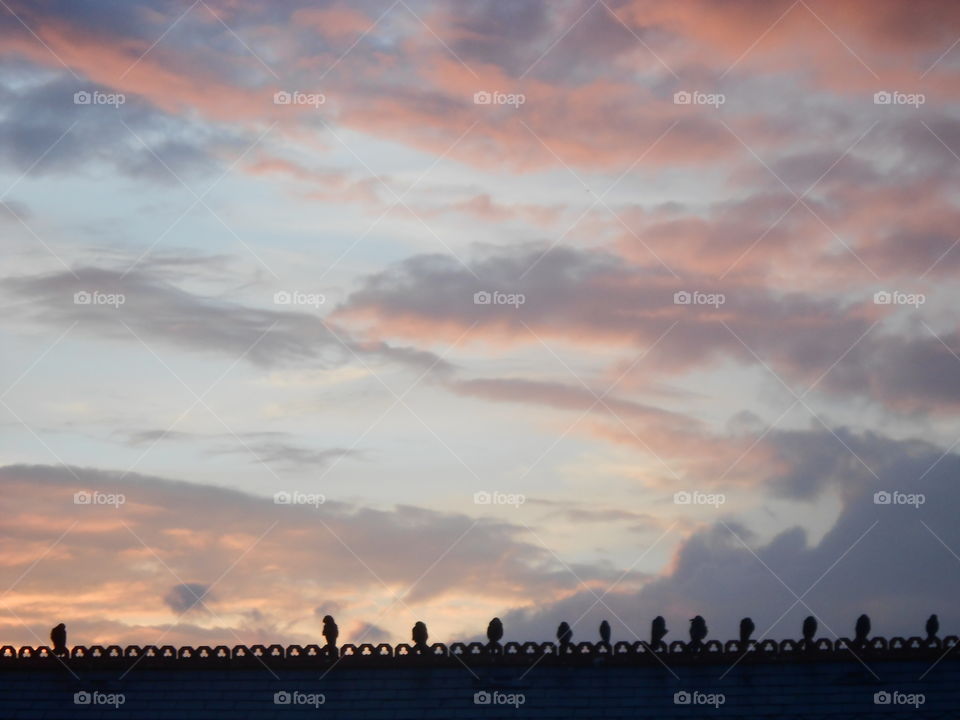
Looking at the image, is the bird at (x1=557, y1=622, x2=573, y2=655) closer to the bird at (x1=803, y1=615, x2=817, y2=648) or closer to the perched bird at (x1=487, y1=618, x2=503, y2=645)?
the perched bird at (x1=487, y1=618, x2=503, y2=645)

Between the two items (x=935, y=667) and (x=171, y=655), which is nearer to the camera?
(x=935, y=667)

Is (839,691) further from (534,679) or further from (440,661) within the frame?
(440,661)

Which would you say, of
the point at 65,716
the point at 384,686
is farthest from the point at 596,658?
the point at 65,716

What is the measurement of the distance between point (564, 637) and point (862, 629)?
1140cm

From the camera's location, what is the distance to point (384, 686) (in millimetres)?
61719

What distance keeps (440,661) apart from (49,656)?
16.8 m

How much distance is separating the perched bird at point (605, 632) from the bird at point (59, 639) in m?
22.4

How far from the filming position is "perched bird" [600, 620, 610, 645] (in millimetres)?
61188

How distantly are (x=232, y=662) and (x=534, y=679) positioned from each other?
40.2ft

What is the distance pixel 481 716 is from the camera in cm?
5984

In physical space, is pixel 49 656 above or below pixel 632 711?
above

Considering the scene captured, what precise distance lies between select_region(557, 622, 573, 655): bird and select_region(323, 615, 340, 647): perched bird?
9.03m

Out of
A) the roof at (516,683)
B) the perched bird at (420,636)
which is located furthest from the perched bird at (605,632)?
the perched bird at (420,636)

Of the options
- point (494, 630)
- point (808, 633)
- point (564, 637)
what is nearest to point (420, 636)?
point (494, 630)
